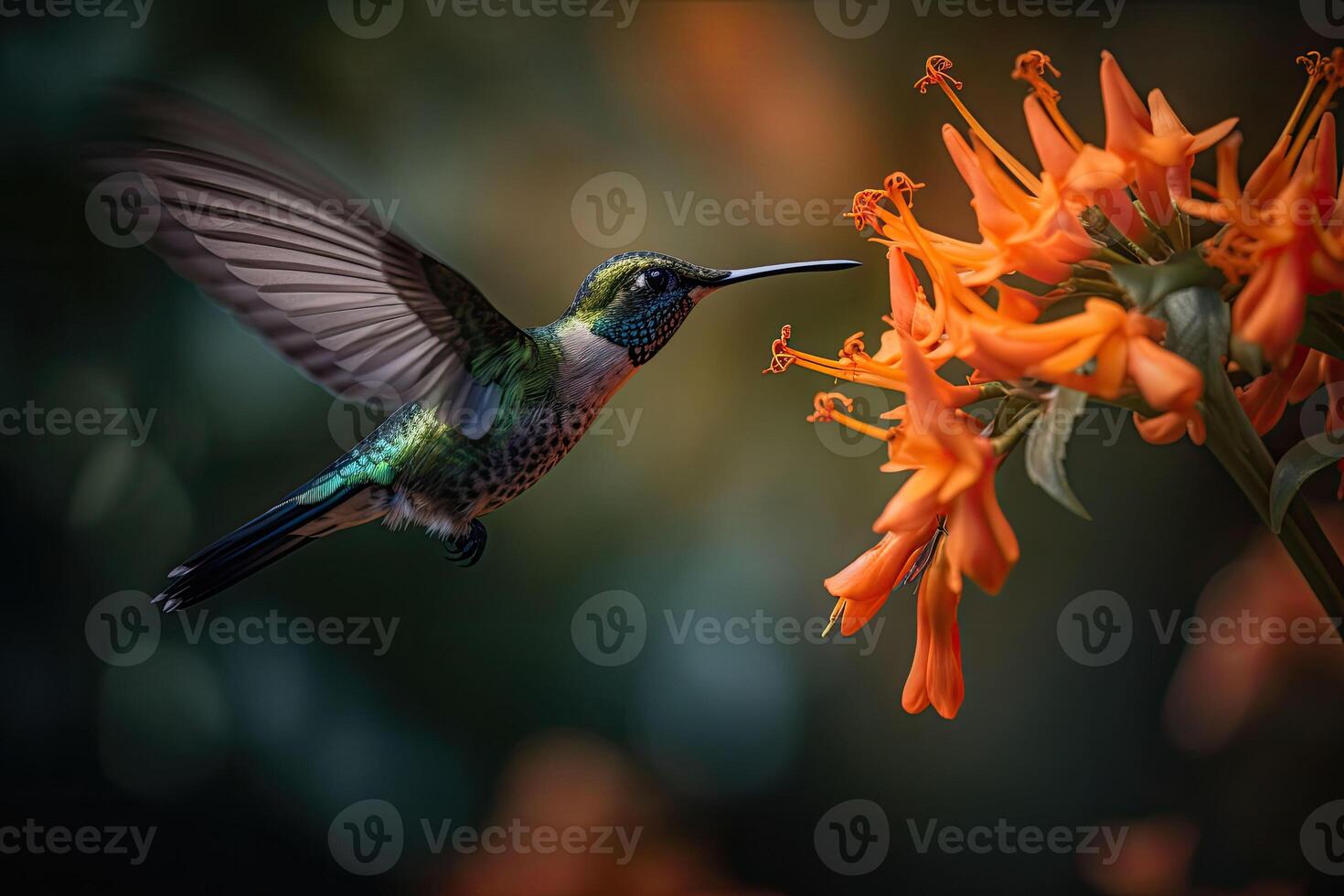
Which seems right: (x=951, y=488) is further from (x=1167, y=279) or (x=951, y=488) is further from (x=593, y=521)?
(x=593, y=521)

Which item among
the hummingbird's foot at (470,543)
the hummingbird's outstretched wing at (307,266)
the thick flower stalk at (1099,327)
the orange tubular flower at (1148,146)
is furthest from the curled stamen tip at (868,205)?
the hummingbird's foot at (470,543)

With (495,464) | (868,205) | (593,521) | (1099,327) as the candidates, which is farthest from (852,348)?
(593,521)

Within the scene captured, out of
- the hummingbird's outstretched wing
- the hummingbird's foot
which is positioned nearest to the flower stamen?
the hummingbird's outstretched wing

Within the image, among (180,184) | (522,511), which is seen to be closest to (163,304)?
(522,511)

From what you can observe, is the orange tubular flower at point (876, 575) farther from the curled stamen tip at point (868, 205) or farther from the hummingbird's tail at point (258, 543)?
the hummingbird's tail at point (258, 543)

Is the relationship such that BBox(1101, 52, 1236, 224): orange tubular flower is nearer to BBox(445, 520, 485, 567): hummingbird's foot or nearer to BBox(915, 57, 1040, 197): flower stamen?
BBox(915, 57, 1040, 197): flower stamen

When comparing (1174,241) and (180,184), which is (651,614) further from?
(1174,241)
